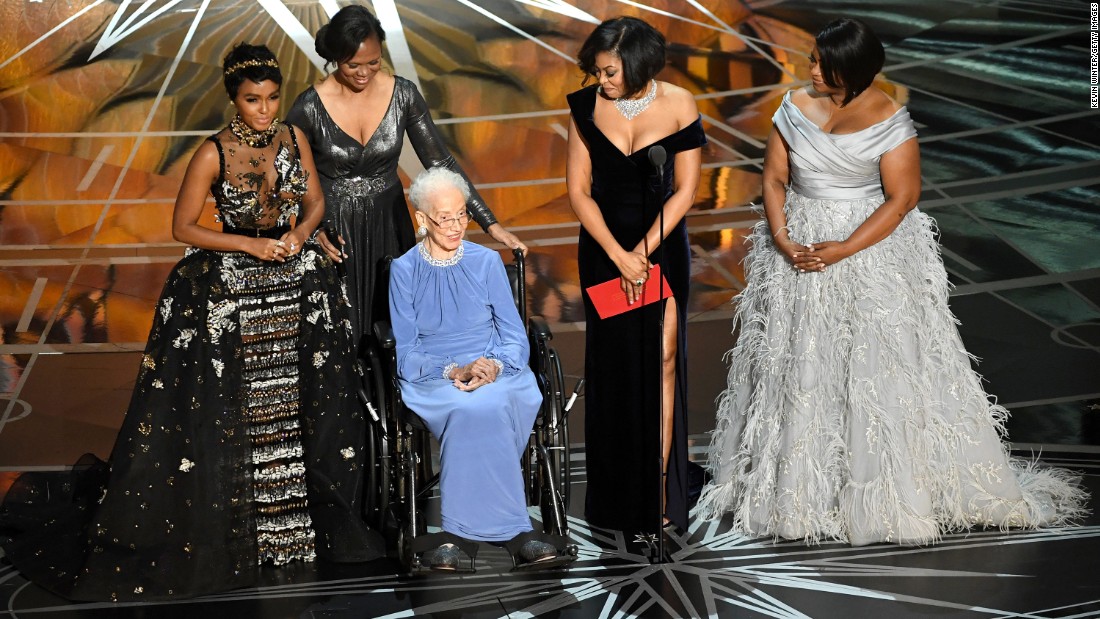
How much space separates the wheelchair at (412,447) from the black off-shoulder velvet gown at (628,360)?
0.55 feet

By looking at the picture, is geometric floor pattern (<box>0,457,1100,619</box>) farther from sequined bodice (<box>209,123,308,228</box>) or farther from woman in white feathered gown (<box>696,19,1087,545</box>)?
sequined bodice (<box>209,123,308,228</box>)

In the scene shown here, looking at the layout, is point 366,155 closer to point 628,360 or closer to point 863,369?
point 628,360

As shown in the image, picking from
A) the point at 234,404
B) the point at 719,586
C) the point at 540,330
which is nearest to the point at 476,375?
the point at 540,330

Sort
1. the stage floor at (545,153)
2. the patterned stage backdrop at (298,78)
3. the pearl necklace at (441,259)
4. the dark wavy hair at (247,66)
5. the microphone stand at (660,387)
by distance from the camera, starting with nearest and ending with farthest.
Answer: the microphone stand at (660,387)
the dark wavy hair at (247,66)
the pearl necklace at (441,259)
the stage floor at (545,153)
the patterned stage backdrop at (298,78)

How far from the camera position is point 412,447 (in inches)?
161

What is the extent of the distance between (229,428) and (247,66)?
1100 mm

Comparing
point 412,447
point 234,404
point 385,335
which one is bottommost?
point 412,447

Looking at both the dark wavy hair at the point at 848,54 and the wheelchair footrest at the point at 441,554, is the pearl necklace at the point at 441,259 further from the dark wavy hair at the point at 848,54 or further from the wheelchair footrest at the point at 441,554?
the dark wavy hair at the point at 848,54

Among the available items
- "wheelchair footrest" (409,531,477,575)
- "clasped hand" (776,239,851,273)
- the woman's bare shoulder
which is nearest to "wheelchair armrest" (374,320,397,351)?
"wheelchair footrest" (409,531,477,575)

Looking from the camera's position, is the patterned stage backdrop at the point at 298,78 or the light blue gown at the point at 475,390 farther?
the patterned stage backdrop at the point at 298,78

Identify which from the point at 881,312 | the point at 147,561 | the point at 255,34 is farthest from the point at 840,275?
the point at 255,34

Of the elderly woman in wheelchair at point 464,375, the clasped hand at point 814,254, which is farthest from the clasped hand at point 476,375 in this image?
the clasped hand at point 814,254

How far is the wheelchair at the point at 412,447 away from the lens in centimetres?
397

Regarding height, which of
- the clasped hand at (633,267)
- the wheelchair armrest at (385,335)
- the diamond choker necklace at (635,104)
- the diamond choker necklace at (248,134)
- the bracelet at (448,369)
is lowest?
the bracelet at (448,369)
